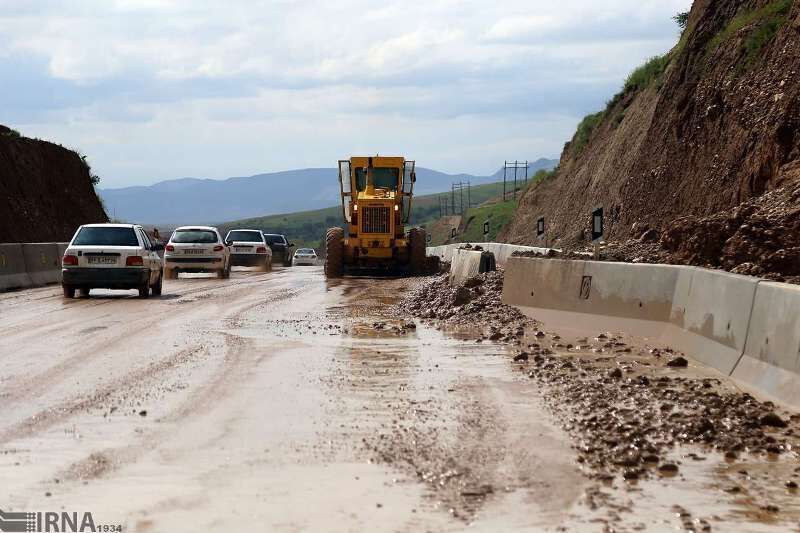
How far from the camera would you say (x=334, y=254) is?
34.3 metres

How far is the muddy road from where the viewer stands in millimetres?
5812

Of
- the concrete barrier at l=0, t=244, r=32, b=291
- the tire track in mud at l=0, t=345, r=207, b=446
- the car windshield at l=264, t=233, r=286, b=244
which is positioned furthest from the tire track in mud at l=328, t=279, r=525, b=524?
the car windshield at l=264, t=233, r=286, b=244

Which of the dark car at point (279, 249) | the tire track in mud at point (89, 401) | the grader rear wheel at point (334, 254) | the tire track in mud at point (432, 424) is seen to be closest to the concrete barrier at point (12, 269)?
the grader rear wheel at point (334, 254)

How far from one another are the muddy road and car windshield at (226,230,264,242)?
3086cm

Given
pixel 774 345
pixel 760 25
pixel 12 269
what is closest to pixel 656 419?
pixel 774 345

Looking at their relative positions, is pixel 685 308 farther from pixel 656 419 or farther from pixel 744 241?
pixel 744 241

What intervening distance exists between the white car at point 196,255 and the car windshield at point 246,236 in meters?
9.44

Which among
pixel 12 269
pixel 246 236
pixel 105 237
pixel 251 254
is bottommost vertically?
pixel 251 254

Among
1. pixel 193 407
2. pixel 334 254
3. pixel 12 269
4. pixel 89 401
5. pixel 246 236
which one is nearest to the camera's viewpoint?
pixel 193 407

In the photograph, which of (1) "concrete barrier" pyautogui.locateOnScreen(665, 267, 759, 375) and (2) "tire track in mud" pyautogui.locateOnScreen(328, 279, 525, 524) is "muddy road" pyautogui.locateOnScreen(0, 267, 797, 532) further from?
(1) "concrete barrier" pyautogui.locateOnScreen(665, 267, 759, 375)

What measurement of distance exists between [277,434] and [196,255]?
2740cm

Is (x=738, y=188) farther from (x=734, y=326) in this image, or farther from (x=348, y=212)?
(x=734, y=326)

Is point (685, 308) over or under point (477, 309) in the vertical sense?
over

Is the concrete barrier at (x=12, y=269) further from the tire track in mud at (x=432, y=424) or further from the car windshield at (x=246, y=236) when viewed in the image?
the tire track in mud at (x=432, y=424)
